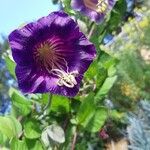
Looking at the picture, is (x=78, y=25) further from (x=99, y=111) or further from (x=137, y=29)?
(x=137, y=29)

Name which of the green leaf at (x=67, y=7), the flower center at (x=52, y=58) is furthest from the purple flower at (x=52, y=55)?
the green leaf at (x=67, y=7)

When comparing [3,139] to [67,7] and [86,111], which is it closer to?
[86,111]

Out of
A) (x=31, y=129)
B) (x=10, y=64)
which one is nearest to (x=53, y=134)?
(x=31, y=129)

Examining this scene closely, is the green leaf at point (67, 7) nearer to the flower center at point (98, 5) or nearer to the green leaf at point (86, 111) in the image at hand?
the flower center at point (98, 5)

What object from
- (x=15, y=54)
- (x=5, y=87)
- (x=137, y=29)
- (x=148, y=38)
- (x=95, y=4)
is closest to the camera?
(x=15, y=54)

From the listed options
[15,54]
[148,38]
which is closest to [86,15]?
[15,54]
